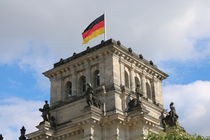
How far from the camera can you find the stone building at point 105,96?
124ft

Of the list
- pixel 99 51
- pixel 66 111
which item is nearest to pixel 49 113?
pixel 66 111

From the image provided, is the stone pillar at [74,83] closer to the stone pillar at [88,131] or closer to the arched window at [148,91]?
the stone pillar at [88,131]

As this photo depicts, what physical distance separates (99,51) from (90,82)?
10.9 ft

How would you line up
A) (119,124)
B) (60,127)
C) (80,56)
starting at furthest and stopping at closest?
(80,56), (60,127), (119,124)

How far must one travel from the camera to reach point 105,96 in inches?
1574

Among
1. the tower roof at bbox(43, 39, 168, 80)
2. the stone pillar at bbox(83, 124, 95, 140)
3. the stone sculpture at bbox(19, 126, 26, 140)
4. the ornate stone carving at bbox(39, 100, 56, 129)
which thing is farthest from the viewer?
the stone sculpture at bbox(19, 126, 26, 140)

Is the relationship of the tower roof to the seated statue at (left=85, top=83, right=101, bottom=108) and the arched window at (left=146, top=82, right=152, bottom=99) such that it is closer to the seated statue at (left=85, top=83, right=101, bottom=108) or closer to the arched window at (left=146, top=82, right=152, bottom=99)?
the arched window at (left=146, top=82, right=152, bottom=99)

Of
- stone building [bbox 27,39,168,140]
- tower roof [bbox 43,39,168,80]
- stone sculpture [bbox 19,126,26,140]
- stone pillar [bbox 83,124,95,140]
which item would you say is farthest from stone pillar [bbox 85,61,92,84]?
stone sculpture [bbox 19,126,26,140]

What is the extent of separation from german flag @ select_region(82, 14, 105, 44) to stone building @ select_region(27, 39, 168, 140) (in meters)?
1.40

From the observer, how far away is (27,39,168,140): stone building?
3766cm

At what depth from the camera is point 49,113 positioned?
42.3 meters

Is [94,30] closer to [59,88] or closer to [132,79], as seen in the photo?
[132,79]

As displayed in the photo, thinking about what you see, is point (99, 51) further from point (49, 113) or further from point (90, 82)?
point (49, 113)

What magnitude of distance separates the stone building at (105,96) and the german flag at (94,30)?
55.2 inches
